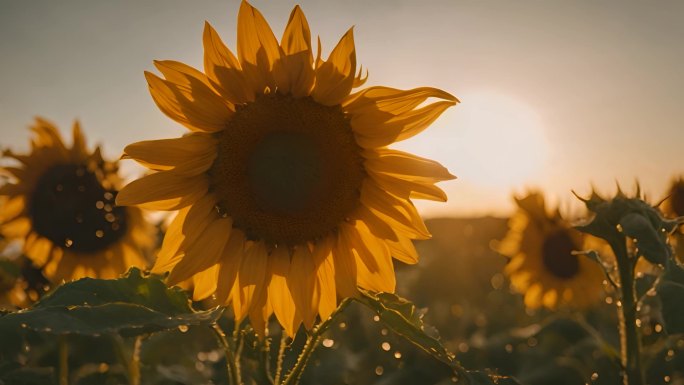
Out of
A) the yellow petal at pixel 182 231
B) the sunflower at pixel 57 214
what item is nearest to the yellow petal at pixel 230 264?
the yellow petal at pixel 182 231

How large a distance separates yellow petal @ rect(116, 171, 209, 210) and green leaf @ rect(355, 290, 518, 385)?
2.65 feet

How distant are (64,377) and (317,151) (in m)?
1.78

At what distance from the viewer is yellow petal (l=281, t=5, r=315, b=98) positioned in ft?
7.96

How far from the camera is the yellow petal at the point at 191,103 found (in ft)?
8.20

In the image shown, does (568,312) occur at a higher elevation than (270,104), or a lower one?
lower

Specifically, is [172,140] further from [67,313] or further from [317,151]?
[67,313]

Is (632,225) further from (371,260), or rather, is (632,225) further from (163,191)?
(163,191)

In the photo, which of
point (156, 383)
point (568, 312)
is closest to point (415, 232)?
point (156, 383)

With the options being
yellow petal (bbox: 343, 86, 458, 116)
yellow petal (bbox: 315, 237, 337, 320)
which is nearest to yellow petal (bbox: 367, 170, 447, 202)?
yellow petal (bbox: 343, 86, 458, 116)

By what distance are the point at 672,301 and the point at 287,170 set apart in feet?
4.77

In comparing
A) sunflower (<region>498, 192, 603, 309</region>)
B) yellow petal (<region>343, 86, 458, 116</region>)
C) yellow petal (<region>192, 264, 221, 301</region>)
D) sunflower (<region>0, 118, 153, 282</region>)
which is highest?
yellow petal (<region>343, 86, 458, 116</region>)

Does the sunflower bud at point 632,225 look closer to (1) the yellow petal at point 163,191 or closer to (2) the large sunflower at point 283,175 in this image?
(2) the large sunflower at point 283,175

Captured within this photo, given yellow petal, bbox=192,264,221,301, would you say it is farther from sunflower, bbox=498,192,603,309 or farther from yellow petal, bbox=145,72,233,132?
sunflower, bbox=498,192,603,309

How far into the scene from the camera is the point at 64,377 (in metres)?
3.37
